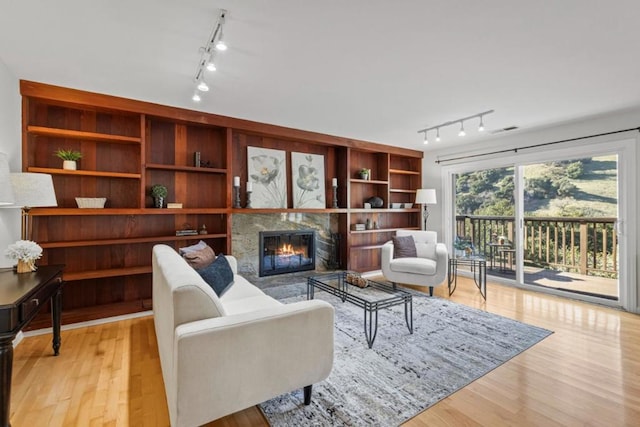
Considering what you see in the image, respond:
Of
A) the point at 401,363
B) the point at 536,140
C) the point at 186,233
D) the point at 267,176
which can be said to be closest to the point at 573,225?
the point at 536,140

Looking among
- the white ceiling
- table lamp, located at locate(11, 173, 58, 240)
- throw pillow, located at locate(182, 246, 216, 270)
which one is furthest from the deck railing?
table lamp, located at locate(11, 173, 58, 240)

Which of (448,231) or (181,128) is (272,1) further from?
(448,231)

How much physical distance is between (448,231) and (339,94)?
11.8 feet

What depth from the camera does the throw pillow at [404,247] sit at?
4344 mm

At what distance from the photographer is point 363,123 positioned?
397 cm

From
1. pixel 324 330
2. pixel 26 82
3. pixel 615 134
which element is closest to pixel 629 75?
pixel 615 134

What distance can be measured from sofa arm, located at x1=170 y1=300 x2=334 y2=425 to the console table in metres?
0.84

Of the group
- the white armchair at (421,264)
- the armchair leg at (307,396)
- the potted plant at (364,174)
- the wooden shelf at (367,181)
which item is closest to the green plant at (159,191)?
the armchair leg at (307,396)

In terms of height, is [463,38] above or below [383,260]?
above

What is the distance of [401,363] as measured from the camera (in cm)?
229

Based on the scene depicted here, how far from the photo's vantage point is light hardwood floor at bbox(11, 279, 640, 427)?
1707 mm

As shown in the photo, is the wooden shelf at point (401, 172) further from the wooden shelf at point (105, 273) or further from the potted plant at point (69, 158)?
the potted plant at point (69, 158)

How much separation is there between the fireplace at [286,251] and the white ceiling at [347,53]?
6.00ft

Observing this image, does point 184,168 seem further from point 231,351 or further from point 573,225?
point 573,225
